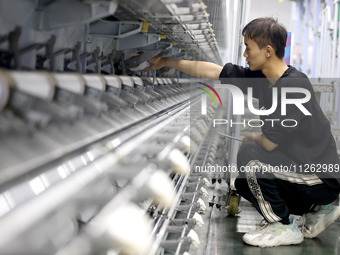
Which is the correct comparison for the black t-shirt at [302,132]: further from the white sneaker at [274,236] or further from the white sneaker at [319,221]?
the white sneaker at [274,236]

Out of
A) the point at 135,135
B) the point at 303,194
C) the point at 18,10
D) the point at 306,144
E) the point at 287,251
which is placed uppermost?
the point at 18,10

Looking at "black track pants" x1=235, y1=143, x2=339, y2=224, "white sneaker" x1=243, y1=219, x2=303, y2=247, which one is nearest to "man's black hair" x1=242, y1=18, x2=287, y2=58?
"black track pants" x1=235, y1=143, x2=339, y2=224

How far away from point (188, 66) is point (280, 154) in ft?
2.67

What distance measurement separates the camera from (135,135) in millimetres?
1811

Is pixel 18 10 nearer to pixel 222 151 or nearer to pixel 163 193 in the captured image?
pixel 163 193

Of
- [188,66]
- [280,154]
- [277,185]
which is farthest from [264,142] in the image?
[188,66]

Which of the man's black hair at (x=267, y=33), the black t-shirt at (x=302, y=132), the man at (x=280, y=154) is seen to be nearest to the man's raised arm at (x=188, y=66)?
the man at (x=280, y=154)

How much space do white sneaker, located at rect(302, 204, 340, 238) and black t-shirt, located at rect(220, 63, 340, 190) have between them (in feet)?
0.76

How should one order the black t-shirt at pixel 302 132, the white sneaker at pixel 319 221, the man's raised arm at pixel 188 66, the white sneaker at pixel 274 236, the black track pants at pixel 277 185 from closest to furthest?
1. the man's raised arm at pixel 188 66
2. the black t-shirt at pixel 302 132
3. the white sneaker at pixel 274 236
4. the black track pants at pixel 277 185
5. the white sneaker at pixel 319 221

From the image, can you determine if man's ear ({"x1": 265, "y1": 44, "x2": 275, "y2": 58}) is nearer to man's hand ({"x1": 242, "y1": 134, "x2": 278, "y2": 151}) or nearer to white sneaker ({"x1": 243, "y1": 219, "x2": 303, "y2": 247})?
man's hand ({"x1": 242, "y1": 134, "x2": 278, "y2": 151})

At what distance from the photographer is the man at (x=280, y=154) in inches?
128

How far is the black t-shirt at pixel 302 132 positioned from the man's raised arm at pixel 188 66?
0.29m

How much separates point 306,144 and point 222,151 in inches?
143

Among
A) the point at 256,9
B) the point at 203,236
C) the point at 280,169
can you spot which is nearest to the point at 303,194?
the point at 280,169
